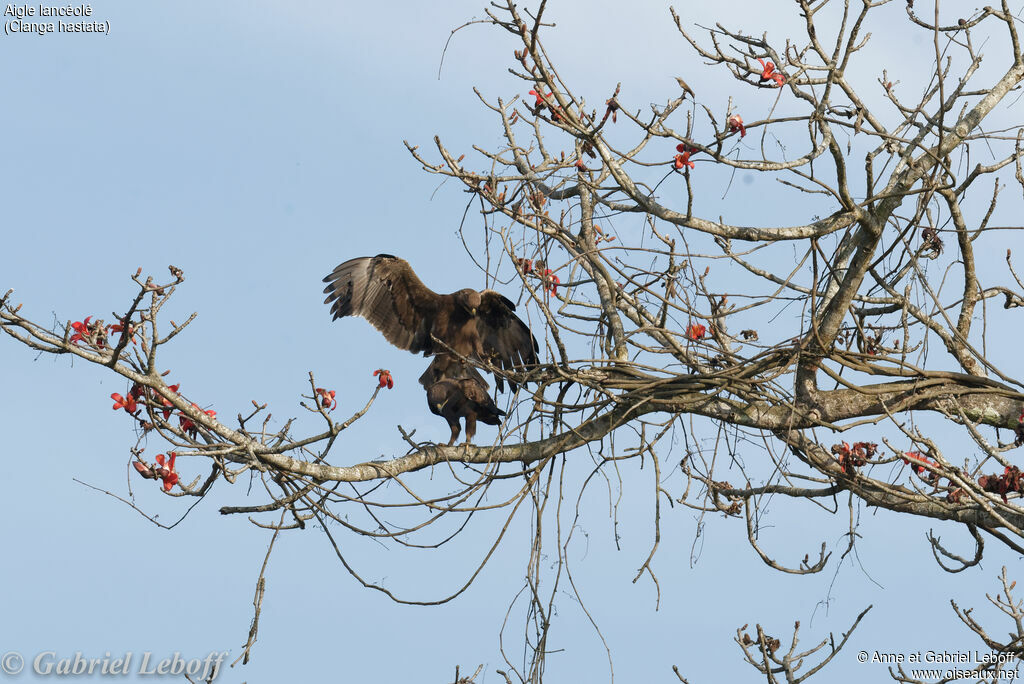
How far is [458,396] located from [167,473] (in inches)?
73.6

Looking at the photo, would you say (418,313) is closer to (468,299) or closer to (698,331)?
(468,299)

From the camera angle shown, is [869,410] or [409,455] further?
[409,455]

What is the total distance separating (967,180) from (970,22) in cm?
93

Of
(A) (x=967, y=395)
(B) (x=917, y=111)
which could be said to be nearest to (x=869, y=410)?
(A) (x=967, y=395)

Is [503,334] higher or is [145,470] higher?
[503,334]

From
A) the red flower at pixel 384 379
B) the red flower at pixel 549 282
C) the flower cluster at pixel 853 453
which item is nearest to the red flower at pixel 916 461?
the flower cluster at pixel 853 453

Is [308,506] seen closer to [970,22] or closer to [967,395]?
[967,395]

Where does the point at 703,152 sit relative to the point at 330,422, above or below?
above

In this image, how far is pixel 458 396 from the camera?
5094 mm

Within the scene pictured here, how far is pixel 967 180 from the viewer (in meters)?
4.03

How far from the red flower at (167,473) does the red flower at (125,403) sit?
0.21m

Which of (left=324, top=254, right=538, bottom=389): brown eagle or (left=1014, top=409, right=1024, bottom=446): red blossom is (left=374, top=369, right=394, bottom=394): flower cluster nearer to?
(left=324, top=254, right=538, bottom=389): brown eagle

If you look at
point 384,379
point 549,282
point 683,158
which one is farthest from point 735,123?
point 384,379

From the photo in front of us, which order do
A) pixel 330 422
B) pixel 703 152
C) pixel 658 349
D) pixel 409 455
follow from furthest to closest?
pixel 409 455
pixel 658 349
pixel 330 422
pixel 703 152
